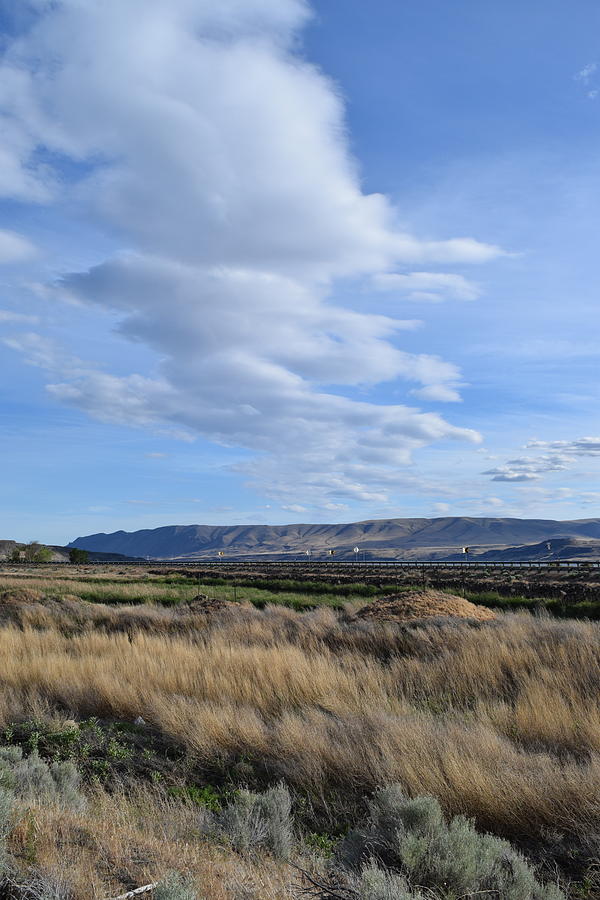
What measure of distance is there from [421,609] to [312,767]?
9.64 m

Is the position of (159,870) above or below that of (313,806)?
above

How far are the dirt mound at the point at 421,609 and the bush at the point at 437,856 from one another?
9.99 meters

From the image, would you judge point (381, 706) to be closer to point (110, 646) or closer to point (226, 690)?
point (226, 690)

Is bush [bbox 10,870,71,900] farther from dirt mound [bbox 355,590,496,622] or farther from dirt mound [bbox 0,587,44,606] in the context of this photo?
dirt mound [bbox 0,587,44,606]

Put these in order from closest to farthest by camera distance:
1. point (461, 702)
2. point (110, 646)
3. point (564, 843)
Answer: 1. point (564, 843)
2. point (461, 702)
3. point (110, 646)

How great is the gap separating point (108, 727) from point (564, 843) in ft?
17.1

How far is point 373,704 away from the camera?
25.0ft

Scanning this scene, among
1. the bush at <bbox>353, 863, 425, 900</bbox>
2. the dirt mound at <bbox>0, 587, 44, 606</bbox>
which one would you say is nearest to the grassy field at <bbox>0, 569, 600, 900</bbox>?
the bush at <bbox>353, 863, 425, 900</bbox>

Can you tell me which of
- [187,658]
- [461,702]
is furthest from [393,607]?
[461,702]

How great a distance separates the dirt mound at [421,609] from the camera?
48.1 ft

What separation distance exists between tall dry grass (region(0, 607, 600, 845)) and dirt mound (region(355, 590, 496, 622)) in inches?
55.8

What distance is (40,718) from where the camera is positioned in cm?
760

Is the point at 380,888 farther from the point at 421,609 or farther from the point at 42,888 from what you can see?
the point at 421,609

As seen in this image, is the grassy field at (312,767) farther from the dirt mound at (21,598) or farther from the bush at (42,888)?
the dirt mound at (21,598)
